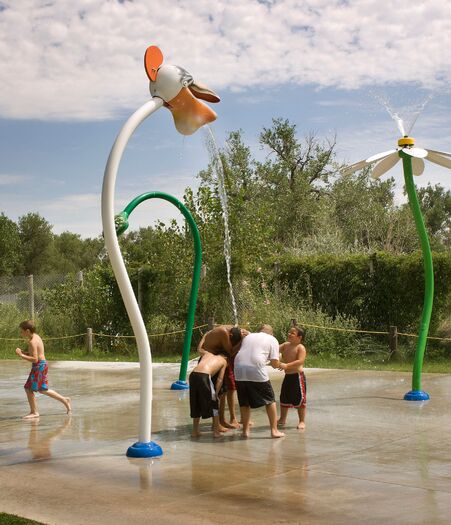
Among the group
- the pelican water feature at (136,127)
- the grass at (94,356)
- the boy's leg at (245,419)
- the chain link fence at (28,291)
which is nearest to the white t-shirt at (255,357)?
the boy's leg at (245,419)

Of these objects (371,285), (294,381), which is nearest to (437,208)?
(371,285)

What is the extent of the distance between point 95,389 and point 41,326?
8.83 m

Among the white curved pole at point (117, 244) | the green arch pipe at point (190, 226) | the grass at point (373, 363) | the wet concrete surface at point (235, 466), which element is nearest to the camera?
the wet concrete surface at point (235, 466)

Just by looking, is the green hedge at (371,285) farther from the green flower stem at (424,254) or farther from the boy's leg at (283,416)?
the boy's leg at (283,416)

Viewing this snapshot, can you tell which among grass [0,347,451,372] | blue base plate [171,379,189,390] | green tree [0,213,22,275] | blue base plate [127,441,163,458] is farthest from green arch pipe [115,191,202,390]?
green tree [0,213,22,275]

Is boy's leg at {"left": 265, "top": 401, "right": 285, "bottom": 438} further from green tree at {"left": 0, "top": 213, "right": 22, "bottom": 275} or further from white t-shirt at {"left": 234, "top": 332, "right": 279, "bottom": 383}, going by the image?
green tree at {"left": 0, "top": 213, "right": 22, "bottom": 275}

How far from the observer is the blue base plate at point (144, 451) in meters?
7.81

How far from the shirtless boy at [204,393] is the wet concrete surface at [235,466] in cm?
22

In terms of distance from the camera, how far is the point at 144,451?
781cm

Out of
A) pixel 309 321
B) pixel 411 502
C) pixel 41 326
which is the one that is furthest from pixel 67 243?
pixel 411 502

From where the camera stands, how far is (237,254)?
2005 centimetres

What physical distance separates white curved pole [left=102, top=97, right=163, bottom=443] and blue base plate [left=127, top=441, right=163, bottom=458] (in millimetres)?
58

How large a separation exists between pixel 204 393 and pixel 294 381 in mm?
1253

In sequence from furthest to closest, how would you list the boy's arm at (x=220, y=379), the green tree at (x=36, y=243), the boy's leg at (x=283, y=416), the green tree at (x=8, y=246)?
the green tree at (x=36, y=243)
the green tree at (x=8, y=246)
the boy's leg at (x=283, y=416)
the boy's arm at (x=220, y=379)
